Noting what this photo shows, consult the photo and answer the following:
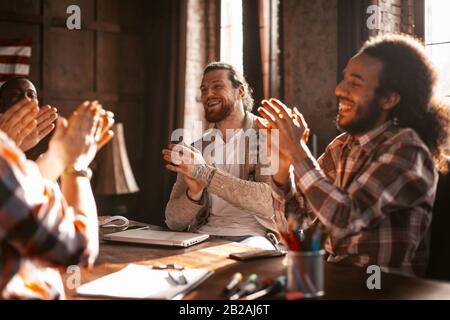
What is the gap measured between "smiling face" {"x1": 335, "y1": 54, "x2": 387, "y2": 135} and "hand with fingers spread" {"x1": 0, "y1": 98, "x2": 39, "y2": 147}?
111cm

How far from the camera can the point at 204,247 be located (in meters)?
1.88

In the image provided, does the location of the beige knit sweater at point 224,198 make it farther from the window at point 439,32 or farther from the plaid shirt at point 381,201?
the window at point 439,32

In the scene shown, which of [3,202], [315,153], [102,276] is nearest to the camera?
[3,202]

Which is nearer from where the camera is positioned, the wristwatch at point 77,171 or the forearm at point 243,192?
the wristwatch at point 77,171

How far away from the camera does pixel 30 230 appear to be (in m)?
0.94

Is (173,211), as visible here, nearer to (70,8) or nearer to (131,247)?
(131,247)

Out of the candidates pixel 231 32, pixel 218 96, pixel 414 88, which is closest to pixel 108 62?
pixel 231 32

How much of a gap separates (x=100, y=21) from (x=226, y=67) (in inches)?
75.0

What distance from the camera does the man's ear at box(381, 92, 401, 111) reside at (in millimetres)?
1776

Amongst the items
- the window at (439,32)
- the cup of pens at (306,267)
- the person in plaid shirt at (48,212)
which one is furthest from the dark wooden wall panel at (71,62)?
the cup of pens at (306,267)

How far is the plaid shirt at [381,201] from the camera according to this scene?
5.10 ft

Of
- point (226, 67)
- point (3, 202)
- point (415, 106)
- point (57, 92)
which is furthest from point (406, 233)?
point (57, 92)

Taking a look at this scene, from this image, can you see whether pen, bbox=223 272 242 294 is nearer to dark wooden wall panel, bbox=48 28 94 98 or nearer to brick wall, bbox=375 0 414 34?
brick wall, bbox=375 0 414 34

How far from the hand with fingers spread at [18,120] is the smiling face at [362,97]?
1106 mm
